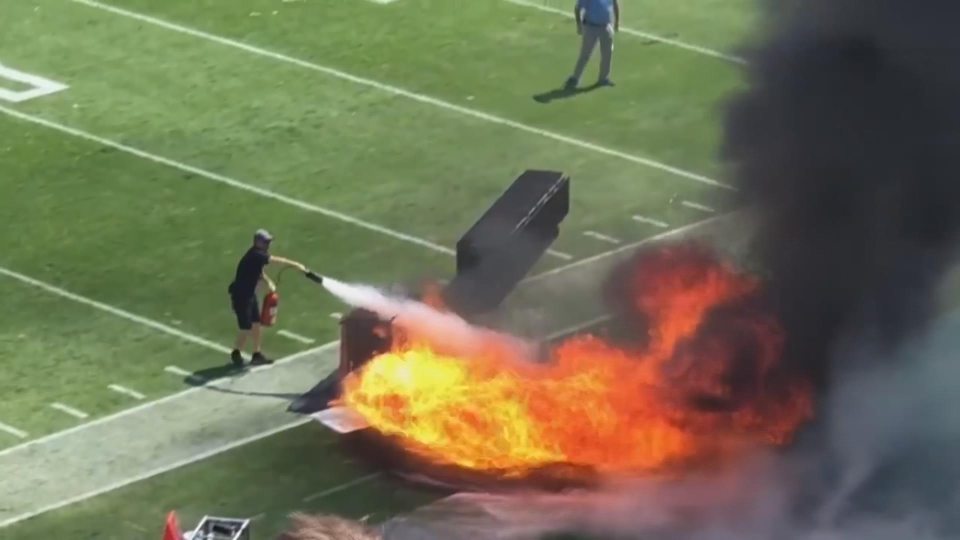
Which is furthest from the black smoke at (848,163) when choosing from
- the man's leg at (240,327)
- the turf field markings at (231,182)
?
the turf field markings at (231,182)

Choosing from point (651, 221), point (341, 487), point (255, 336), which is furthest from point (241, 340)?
point (651, 221)

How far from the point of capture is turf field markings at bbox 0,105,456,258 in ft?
100

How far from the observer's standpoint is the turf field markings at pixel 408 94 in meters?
32.9

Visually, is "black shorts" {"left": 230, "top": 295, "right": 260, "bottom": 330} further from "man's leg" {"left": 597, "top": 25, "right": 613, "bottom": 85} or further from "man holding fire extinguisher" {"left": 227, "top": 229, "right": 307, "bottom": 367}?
"man's leg" {"left": 597, "top": 25, "right": 613, "bottom": 85}

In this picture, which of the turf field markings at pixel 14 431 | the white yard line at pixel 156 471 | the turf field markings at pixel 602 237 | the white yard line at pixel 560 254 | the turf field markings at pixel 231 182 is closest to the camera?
the white yard line at pixel 156 471

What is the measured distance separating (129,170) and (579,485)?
34.7 feet

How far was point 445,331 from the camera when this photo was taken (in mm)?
25969

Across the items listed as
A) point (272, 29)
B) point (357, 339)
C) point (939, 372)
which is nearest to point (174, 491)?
point (357, 339)

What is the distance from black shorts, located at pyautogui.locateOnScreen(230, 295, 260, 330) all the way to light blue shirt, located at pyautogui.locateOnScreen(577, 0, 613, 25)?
962cm

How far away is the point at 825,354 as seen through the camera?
947 inches

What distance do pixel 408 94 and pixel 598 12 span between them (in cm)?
284

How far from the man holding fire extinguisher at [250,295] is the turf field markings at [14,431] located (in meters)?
2.59

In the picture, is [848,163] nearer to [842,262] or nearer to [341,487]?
[842,262]

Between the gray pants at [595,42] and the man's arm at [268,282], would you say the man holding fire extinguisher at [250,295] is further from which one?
the gray pants at [595,42]
